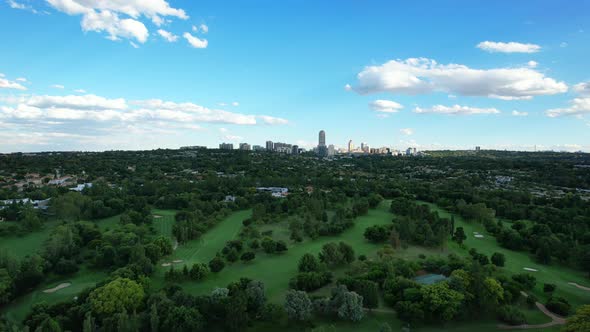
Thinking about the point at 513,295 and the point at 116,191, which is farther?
the point at 116,191

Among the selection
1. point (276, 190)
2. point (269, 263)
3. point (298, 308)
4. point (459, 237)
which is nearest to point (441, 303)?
point (298, 308)

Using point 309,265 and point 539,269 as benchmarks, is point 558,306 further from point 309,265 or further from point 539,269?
point 309,265

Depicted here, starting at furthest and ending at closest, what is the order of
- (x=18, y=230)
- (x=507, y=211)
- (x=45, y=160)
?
(x=45, y=160) < (x=507, y=211) < (x=18, y=230)

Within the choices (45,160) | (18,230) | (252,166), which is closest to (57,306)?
(18,230)

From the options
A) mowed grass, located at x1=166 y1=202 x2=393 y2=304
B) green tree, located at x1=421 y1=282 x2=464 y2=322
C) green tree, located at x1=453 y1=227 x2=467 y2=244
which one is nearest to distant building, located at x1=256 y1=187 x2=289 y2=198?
mowed grass, located at x1=166 y1=202 x2=393 y2=304

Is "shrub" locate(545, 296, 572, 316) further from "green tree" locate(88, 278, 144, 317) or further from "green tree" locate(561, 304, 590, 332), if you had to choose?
"green tree" locate(88, 278, 144, 317)

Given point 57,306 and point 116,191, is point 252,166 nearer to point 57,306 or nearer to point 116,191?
point 116,191

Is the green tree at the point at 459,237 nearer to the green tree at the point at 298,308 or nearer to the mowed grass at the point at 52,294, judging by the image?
the green tree at the point at 298,308
